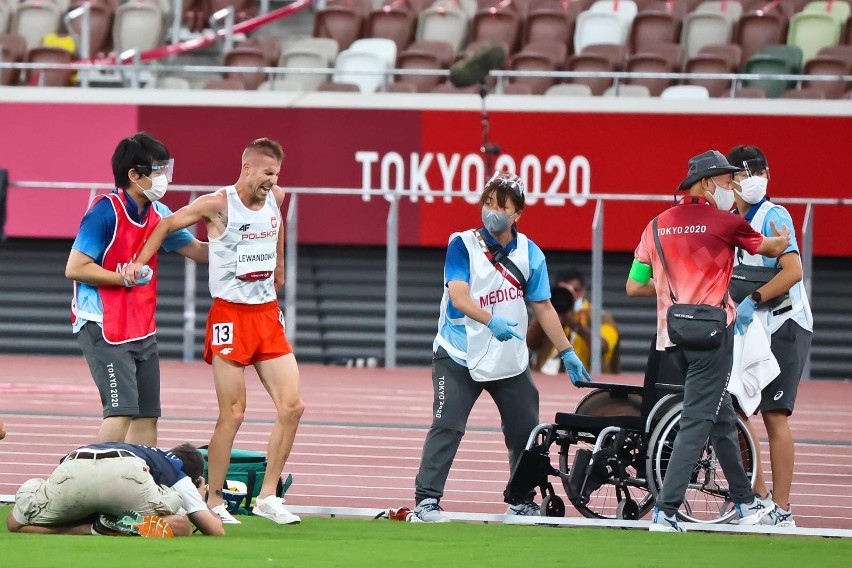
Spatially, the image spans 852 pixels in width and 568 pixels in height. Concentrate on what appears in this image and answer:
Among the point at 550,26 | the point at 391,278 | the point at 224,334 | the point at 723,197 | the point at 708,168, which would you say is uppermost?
the point at 550,26

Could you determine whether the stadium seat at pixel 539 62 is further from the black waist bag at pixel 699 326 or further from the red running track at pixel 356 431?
the black waist bag at pixel 699 326

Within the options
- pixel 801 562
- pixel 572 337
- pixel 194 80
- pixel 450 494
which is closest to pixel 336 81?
pixel 194 80

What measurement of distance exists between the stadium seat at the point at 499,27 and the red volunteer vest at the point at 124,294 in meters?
14.0

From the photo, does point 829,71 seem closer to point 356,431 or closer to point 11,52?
point 356,431

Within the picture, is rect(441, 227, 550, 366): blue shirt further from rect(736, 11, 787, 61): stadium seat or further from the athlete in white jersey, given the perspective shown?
rect(736, 11, 787, 61): stadium seat

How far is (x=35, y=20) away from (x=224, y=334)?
52.6 ft

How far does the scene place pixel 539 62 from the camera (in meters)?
21.1

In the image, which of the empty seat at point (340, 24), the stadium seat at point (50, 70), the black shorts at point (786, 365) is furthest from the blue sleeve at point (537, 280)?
the empty seat at point (340, 24)

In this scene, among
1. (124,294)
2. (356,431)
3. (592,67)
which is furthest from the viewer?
(592,67)

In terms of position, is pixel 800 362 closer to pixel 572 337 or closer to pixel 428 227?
pixel 572 337

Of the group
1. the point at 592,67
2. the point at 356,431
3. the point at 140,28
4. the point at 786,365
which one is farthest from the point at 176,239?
the point at 140,28

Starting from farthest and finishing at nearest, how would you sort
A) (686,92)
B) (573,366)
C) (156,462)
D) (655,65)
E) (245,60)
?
(245,60), (655,65), (686,92), (573,366), (156,462)

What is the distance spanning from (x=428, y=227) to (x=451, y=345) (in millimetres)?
11154

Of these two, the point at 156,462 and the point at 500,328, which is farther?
the point at 500,328
